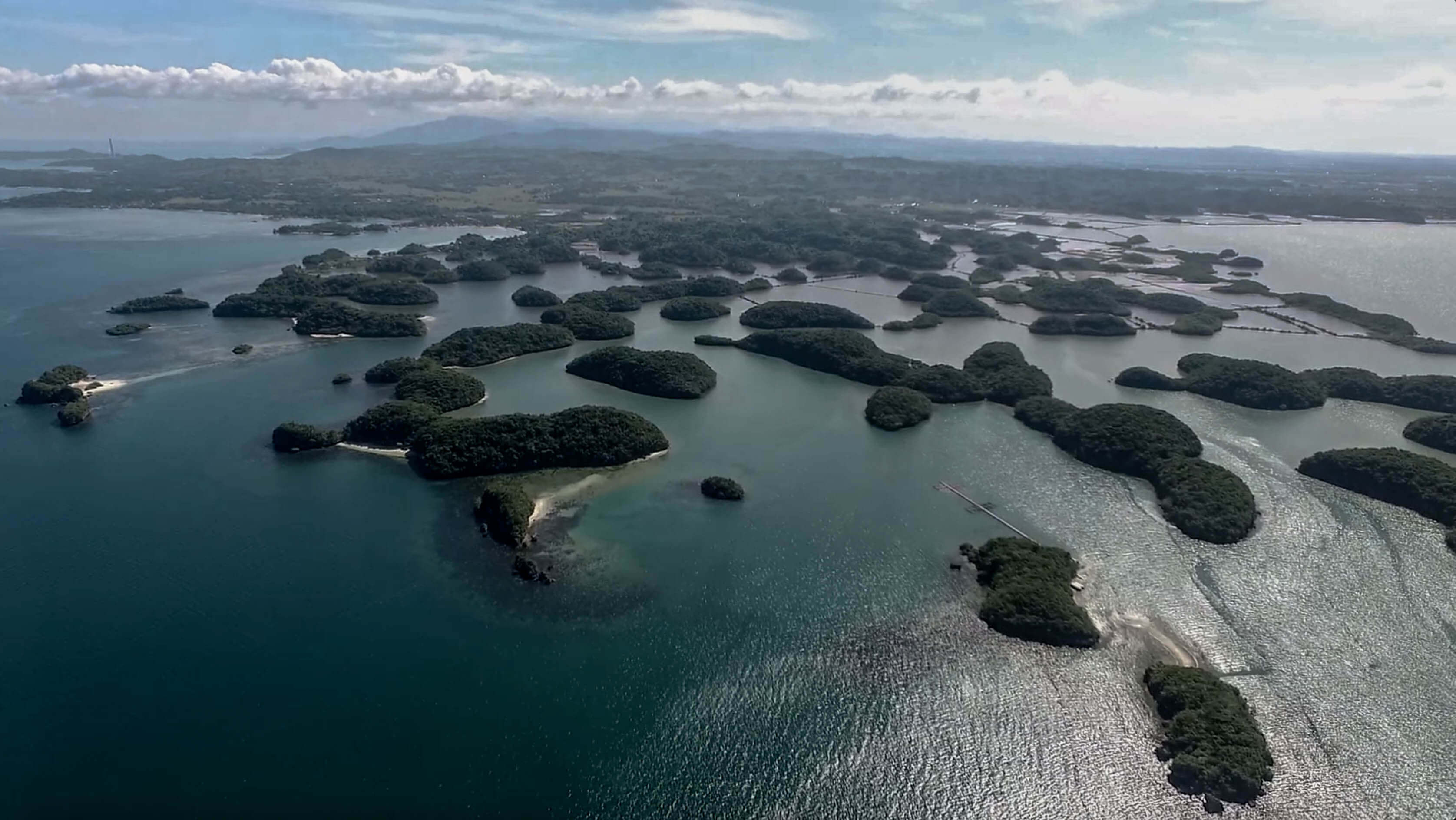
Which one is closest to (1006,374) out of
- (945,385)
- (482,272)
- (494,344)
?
(945,385)

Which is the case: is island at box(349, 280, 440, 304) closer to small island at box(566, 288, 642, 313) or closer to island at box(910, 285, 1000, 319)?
small island at box(566, 288, 642, 313)

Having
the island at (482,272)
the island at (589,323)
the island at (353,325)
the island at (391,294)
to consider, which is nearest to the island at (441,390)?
the island at (353,325)

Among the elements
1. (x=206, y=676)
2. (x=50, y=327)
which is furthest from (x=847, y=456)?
(x=50, y=327)

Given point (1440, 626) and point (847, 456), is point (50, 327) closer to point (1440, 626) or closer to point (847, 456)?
point (847, 456)

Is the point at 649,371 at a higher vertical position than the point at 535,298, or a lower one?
lower

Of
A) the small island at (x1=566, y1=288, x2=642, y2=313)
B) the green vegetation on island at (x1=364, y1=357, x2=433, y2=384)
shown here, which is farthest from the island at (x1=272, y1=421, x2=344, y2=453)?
the small island at (x1=566, y1=288, x2=642, y2=313)

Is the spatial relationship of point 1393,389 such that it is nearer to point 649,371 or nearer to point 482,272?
point 649,371
